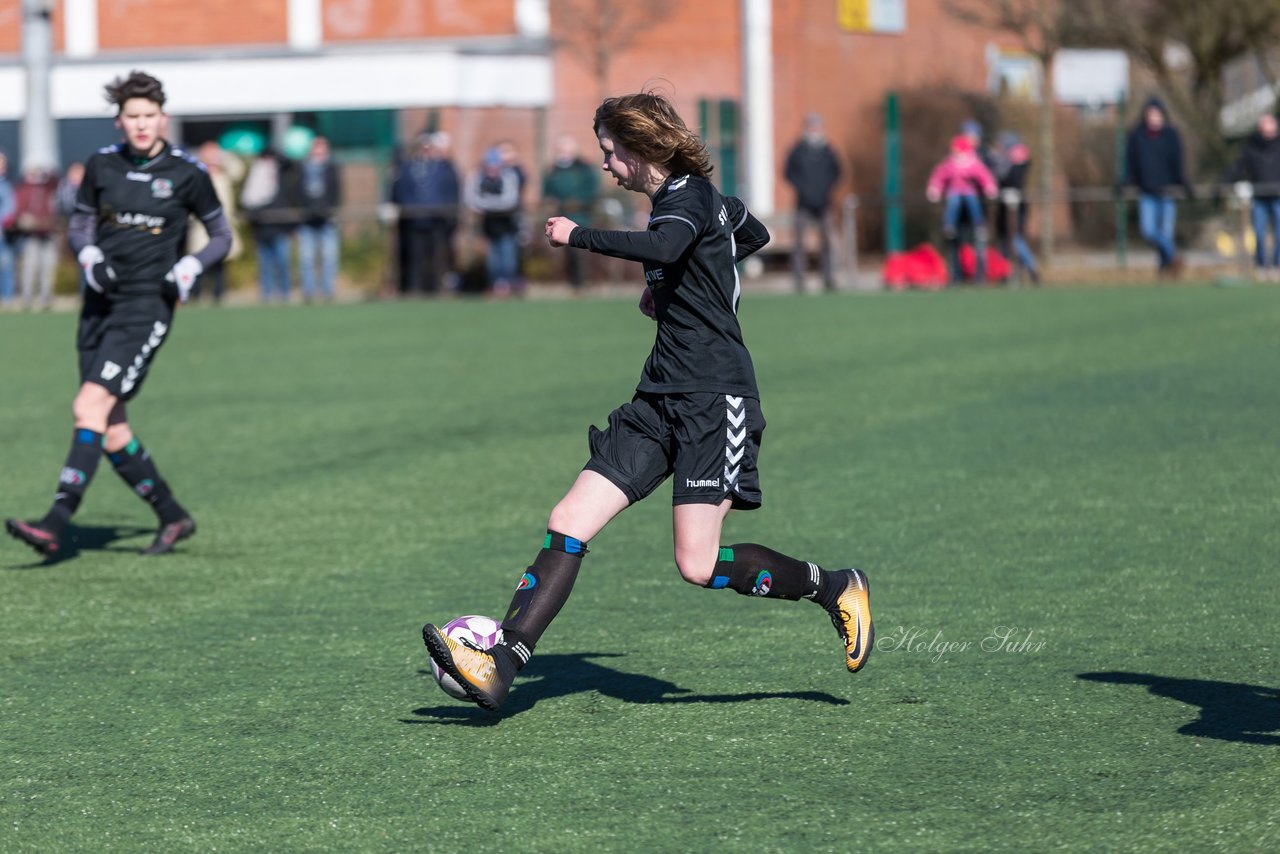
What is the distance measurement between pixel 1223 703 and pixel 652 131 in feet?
7.45

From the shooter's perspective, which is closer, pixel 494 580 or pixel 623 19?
pixel 494 580

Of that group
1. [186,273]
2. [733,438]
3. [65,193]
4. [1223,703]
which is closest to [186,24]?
[65,193]

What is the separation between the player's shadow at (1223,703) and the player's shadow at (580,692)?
92 cm

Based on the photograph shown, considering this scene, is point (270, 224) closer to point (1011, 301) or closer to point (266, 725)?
point (1011, 301)

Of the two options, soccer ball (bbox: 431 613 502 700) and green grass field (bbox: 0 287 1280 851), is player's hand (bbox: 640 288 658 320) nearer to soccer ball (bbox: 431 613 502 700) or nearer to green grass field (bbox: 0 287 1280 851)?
soccer ball (bbox: 431 613 502 700)

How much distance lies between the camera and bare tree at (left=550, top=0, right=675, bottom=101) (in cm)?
3294

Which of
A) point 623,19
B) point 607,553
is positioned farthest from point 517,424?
point 623,19

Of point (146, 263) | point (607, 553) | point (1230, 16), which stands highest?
point (1230, 16)

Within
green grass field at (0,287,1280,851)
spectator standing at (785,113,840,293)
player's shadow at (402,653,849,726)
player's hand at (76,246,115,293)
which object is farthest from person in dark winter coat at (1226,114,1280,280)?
player's shadow at (402,653,849,726)

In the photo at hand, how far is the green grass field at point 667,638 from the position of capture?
15.9 feet

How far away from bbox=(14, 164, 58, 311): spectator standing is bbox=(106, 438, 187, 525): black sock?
A: 59.6ft

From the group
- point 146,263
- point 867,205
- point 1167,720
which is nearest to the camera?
point 1167,720

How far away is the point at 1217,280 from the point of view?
80.4 ft

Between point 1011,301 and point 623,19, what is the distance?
44.1 feet
